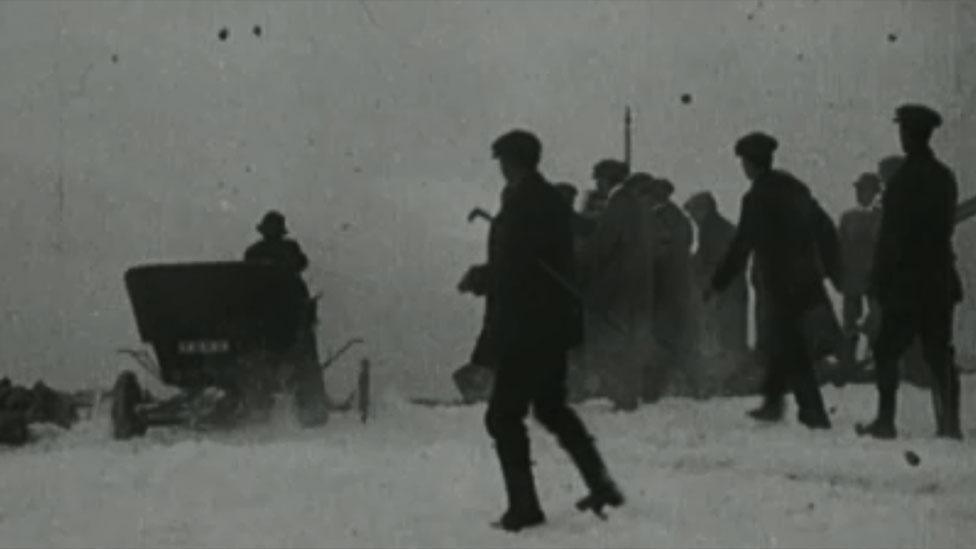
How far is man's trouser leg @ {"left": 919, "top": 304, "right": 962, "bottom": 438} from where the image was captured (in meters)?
11.8

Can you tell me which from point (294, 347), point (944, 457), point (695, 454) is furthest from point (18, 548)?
point (294, 347)

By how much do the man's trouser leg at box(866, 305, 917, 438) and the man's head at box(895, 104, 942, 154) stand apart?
100cm

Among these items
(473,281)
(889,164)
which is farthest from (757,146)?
(473,281)

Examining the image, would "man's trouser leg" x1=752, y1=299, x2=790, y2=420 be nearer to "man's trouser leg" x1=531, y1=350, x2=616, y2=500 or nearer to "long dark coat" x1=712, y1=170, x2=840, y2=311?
"long dark coat" x1=712, y1=170, x2=840, y2=311

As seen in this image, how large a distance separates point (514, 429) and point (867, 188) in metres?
9.10

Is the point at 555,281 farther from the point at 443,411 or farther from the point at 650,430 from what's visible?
the point at 443,411

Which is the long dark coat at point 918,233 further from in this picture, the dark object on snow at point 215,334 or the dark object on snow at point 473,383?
the dark object on snow at point 473,383

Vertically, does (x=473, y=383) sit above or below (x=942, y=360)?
below

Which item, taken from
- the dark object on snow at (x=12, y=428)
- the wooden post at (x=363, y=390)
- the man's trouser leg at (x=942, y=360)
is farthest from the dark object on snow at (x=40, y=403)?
the man's trouser leg at (x=942, y=360)

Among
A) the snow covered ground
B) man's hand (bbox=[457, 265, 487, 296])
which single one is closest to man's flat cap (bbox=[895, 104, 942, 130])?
the snow covered ground

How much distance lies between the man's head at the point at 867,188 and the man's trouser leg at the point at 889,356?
17.1 feet

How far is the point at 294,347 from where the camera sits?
16.1 meters

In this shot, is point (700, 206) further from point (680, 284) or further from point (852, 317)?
point (852, 317)

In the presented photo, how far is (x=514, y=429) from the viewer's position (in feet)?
28.7
